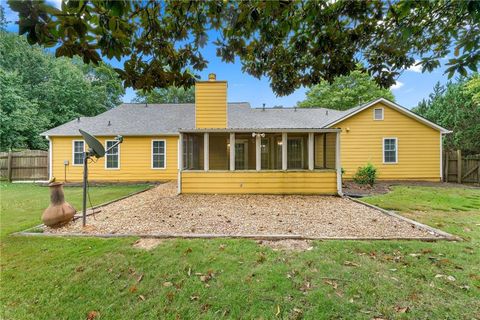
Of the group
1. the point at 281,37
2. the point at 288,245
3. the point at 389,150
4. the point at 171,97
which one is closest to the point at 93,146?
the point at 281,37

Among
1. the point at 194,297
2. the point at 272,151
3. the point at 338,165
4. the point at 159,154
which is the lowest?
the point at 194,297

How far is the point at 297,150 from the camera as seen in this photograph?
11.8 metres

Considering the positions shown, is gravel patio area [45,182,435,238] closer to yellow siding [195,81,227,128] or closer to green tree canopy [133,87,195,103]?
yellow siding [195,81,227,128]

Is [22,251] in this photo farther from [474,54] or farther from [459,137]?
[459,137]

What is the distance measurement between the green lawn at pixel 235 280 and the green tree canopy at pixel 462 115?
16.7 m

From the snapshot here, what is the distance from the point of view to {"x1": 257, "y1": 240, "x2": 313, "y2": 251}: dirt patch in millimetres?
3521

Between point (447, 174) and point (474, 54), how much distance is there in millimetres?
13967

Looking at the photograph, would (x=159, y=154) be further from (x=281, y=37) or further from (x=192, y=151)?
(x=281, y=37)

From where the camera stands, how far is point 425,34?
315 centimetres

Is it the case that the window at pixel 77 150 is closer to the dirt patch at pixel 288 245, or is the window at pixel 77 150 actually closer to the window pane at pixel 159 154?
the window pane at pixel 159 154

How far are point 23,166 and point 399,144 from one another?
21.3m

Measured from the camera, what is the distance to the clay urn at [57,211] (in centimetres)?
450

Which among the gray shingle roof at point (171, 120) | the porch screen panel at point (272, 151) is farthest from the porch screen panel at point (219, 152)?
the porch screen panel at point (272, 151)

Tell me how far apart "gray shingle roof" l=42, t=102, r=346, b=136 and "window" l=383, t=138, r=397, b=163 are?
3.11 meters
